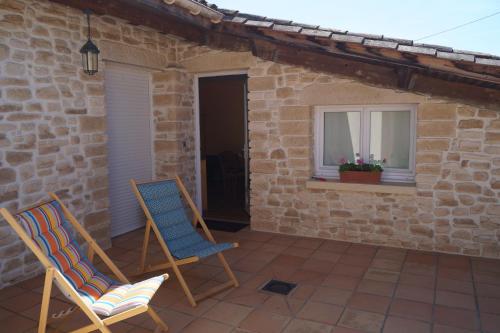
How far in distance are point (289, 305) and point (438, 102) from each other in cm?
286

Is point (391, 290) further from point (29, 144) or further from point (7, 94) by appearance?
point (7, 94)

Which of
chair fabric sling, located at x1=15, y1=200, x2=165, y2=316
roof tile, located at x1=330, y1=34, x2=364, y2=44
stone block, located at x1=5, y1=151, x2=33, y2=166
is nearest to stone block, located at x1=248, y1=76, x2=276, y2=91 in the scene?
roof tile, located at x1=330, y1=34, x2=364, y2=44

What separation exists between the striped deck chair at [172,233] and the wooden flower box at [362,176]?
2.04 m

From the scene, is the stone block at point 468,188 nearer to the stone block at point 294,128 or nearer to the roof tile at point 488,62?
the roof tile at point 488,62

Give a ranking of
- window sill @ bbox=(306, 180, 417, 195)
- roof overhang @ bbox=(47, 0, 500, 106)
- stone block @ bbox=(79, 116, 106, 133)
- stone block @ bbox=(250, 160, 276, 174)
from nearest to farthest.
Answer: roof overhang @ bbox=(47, 0, 500, 106)
stone block @ bbox=(79, 116, 106, 133)
window sill @ bbox=(306, 180, 417, 195)
stone block @ bbox=(250, 160, 276, 174)

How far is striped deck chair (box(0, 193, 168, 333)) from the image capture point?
253 centimetres

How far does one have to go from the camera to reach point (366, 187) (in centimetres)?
506

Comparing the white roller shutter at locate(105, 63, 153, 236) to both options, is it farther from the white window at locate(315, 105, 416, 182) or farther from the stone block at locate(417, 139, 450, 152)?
the stone block at locate(417, 139, 450, 152)

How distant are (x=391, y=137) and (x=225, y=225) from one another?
2.73m

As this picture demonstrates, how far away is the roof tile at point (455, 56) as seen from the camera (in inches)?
148

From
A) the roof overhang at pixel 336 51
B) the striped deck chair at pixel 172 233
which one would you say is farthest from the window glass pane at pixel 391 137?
the striped deck chair at pixel 172 233

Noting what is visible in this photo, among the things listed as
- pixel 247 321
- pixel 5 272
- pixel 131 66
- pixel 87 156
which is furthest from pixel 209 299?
pixel 131 66

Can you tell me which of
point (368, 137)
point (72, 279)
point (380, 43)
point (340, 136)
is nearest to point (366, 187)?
point (368, 137)

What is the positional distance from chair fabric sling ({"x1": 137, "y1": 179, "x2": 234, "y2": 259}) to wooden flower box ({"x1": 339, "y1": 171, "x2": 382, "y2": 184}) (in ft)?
6.79
